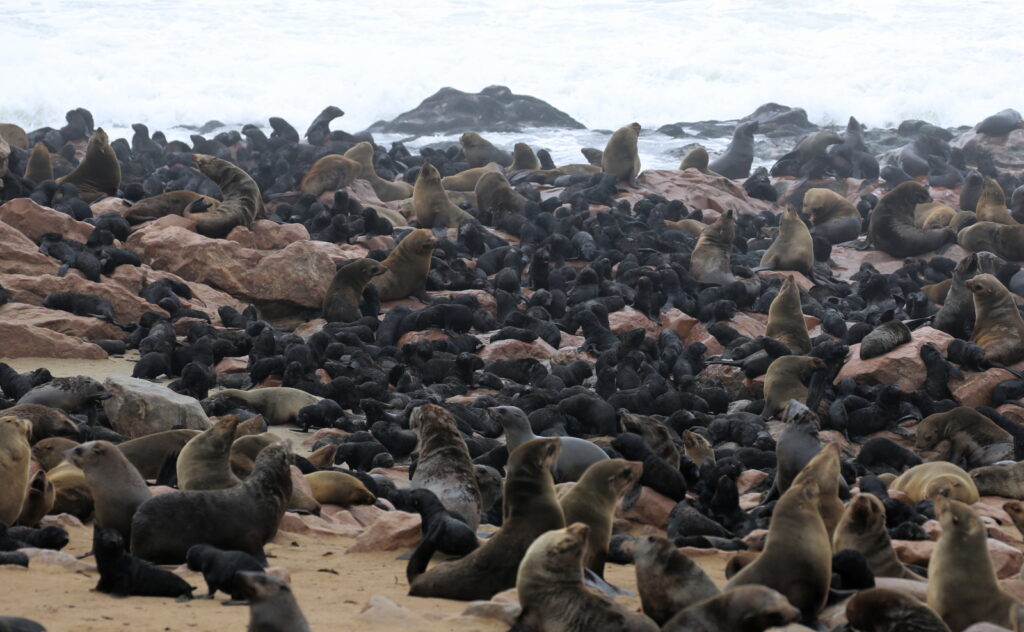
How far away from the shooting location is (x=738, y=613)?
3.96m

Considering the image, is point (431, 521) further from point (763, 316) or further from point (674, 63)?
point (674, 63)

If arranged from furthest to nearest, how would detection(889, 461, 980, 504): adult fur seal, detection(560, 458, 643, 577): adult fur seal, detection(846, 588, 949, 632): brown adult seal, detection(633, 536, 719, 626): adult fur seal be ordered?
detection(889, 461, 980, 504): adult fur seal
detection(560, 458, 643, 577): adult fur seal
detection(633, 536, 719, 626): adult fur seal
detection(846, 588, 949, 632): brown adult seal

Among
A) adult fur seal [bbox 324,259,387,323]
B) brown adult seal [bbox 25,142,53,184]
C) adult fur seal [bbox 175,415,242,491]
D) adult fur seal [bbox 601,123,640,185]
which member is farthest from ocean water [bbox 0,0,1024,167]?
adult fur seal [bbox 175,415,242,491]

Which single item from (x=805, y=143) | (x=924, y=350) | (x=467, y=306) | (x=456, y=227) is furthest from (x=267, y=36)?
(x=924, y=350)

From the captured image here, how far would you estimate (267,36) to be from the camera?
157 ft

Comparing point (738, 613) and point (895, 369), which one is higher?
point (738, 613)

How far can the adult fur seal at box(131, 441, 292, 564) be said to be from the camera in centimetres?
520

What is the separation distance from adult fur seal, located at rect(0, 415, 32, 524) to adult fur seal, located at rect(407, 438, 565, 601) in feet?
6.85

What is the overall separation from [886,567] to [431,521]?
87.8 inches

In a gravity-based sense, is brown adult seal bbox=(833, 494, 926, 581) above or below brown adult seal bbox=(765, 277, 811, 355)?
above

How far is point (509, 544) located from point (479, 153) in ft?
57.1

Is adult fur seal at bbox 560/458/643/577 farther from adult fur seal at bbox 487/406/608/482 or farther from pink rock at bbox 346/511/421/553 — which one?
adult fur seal at bbox 487/406/608/482

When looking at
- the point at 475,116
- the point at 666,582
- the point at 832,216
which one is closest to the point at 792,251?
the point at 832,216

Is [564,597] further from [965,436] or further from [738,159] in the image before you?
[738,159]
